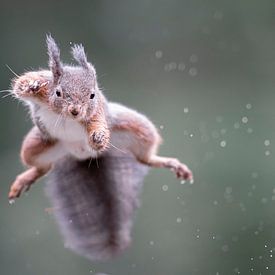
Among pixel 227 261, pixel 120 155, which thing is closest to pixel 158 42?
pixel 227 261

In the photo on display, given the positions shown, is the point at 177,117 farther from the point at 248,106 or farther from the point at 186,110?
the point at 248,106

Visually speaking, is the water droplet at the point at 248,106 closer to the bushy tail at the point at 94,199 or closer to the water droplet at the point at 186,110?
the water droplet at the point at 186,110

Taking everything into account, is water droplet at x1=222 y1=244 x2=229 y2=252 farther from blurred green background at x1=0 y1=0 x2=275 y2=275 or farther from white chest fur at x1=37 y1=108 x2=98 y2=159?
white chest fur at x1=37 y1=108 x2=98 y2=159

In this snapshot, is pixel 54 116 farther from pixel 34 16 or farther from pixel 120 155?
pixel 34 16

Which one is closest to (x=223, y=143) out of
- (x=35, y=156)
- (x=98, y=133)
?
(x=35, y=156)

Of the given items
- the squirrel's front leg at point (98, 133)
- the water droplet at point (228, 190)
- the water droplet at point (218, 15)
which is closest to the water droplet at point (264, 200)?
the water droplet at point (228, 190)
